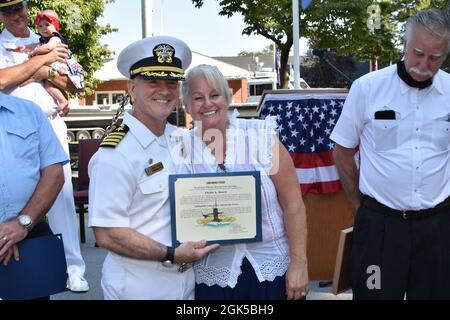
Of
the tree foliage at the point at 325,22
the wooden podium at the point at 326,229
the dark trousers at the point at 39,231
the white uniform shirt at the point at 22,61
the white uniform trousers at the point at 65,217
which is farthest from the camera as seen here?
the tree foliage at the point at 325,22

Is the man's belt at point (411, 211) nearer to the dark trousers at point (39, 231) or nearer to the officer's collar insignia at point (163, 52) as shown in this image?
the officer's collar insignia at point (163, 52)

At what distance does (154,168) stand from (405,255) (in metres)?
1.37

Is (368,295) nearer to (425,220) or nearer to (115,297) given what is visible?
(425,220)

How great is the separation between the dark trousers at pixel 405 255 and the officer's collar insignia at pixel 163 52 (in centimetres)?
129

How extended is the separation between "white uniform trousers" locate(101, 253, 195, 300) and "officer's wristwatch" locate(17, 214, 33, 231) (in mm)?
506

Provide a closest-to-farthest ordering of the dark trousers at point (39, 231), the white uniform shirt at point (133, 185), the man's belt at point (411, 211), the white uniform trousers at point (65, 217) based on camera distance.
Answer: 1. the white uniform shirt at point (133, 185)
2. the dark trousers at point (39, 231)
3. the man's belt at point (411, 211)
4. the white uniform trousers at point (65, 217)

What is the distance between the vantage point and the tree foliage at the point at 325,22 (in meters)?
19.9

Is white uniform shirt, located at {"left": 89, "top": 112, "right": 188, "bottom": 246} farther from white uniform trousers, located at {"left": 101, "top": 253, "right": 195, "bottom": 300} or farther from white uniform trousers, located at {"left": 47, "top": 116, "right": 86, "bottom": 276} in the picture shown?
white uniform trousers, located at {"left": 47, "top": 116, "right": 86, "bottom": 276}

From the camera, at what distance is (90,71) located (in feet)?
76.7

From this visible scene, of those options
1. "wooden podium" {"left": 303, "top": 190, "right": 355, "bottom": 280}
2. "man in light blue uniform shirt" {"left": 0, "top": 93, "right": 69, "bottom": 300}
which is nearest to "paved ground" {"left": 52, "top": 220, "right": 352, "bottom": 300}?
"wooden podium" {"left": 303, "top": 190, "right": 355, "bottom": 280}

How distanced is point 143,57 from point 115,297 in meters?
0.98

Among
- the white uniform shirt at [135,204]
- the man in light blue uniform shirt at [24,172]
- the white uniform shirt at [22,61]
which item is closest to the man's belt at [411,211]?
the white uniform shirt at [135,204]

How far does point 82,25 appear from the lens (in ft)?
68.6

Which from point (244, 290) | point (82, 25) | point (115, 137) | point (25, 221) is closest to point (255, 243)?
point (244, 290)
